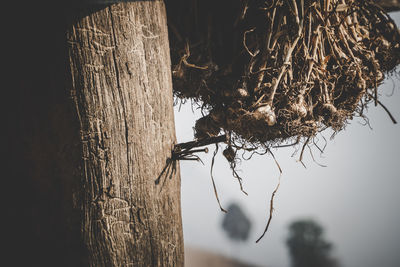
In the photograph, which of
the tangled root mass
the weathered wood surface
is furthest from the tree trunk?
Answer: the tangled root mass

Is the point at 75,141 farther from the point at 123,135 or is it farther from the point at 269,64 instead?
the point at 269,64

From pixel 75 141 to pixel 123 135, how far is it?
0.08m

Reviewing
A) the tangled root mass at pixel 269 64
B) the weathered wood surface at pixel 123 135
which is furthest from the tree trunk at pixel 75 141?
the tangled root mass at pixel 269 64

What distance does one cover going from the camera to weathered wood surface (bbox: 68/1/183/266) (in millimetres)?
413

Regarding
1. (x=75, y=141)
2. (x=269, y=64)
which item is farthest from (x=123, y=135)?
(x=269, y=64)

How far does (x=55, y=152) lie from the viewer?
1.37 feet

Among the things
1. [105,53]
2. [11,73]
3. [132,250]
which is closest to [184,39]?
[105,53]

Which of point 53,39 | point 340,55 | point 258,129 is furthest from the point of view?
point 340,55

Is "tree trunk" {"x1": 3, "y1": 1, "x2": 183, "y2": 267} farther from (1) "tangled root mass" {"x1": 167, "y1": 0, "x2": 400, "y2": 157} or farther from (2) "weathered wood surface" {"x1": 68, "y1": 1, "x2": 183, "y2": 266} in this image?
(1) "tangled root mass" {"x1": 167, "y1": 0, "x2": 400, "y2": 157}

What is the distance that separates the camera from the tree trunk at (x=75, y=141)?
0.41 metres

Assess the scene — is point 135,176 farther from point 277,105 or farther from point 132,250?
point 277,105

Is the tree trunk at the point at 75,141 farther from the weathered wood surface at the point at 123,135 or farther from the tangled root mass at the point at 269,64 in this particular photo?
the tangled root mass at the point at 269,64

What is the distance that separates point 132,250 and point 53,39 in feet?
1.20

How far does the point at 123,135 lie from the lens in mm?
431
